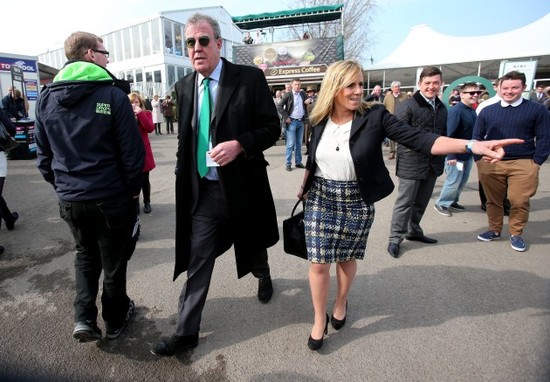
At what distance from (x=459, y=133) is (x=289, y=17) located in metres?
16.6

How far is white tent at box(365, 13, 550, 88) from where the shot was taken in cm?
1759

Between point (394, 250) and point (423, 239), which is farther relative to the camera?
point (423, 239)

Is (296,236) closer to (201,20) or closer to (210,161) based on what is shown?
(210,161)

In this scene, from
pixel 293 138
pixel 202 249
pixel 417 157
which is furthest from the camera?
pixel 293 138

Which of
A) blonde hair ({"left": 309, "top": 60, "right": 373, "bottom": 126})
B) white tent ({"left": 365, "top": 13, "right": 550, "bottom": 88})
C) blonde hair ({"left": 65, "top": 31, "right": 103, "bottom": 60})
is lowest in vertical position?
blonde hair ({"left": 309, "top": 60, "right": 373, "bottom": 126})

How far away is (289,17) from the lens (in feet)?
61.9

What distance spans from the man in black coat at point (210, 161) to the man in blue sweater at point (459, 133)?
11.3 ft

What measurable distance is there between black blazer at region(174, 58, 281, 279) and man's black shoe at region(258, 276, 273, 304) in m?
0.58

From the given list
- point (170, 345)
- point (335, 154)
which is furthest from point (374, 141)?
point (170, 345)

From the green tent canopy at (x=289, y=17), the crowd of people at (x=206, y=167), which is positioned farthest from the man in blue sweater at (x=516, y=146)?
the green tent canopy at (x=289, y=17)

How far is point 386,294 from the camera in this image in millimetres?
3129

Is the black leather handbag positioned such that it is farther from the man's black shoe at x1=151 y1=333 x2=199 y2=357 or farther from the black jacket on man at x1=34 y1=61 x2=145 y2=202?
the black jacket on man at x1=34 y1=61 x2=145 y2=202

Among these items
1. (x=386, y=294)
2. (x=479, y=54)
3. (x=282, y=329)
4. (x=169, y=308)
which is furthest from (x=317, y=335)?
(x=479, y=54)

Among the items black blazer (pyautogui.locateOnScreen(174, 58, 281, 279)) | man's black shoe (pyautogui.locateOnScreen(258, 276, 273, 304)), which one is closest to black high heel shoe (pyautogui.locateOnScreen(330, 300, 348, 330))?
man's black shoe (pyautogui.locateOnScreen(258, 276, 273, 304))
